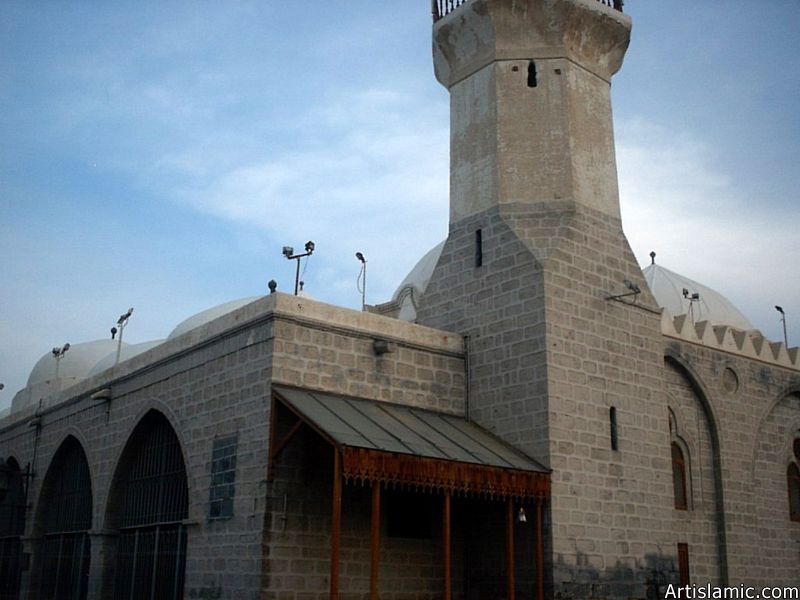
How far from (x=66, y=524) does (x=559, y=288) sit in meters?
11.8

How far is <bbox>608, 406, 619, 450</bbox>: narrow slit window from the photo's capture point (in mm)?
14562

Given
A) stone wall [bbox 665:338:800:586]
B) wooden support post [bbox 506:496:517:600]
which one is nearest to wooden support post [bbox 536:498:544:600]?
wooden support post [bbox 506:496:517:600]

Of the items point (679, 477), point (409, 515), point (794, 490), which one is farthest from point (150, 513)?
point (794, 490)

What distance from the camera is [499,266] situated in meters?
15.1

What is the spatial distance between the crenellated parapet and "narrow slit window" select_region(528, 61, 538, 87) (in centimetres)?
507

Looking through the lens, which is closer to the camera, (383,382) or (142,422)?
(383,382)

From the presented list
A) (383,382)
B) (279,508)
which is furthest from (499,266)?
(279,508)

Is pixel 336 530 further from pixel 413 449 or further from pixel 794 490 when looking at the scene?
pixel 794 490

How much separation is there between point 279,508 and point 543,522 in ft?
13.0

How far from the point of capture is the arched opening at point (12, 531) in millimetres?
20766

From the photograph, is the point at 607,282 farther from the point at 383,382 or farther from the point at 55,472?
the point at 55,472

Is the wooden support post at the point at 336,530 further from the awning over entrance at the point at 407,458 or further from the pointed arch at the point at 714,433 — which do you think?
the pointed arch at the point at 714,433

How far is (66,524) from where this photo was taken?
19.1m

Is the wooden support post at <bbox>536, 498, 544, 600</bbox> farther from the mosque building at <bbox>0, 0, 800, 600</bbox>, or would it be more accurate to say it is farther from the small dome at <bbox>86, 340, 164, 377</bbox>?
the small dome at <bbox>86, 340, 164, 377</bbox>
